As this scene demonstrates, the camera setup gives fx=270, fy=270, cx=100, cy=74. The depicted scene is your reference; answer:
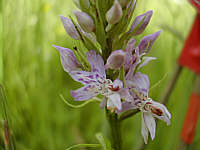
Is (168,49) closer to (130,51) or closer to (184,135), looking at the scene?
(184,135)

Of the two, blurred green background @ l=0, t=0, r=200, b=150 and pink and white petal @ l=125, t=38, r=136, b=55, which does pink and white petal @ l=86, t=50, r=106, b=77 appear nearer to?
pink and white petal @ l=125, t=38, r=136, b=55

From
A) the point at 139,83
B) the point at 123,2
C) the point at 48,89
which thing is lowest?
the point at 48,89

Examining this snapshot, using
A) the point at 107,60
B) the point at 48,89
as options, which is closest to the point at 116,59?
the point at 107,60

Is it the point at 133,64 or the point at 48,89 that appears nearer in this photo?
the point at 133,64

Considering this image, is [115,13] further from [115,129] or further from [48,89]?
→ [48,89]

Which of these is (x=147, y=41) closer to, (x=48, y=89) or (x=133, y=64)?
(x=133, y=64)

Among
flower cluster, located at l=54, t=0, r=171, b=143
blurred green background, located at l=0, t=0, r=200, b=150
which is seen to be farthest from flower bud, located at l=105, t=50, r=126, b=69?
blurred green background, located at l=0, t=0, r=200, b=150

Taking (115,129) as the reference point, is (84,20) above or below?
above

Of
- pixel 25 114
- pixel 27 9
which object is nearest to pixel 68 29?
Answer: pixel 27 9
